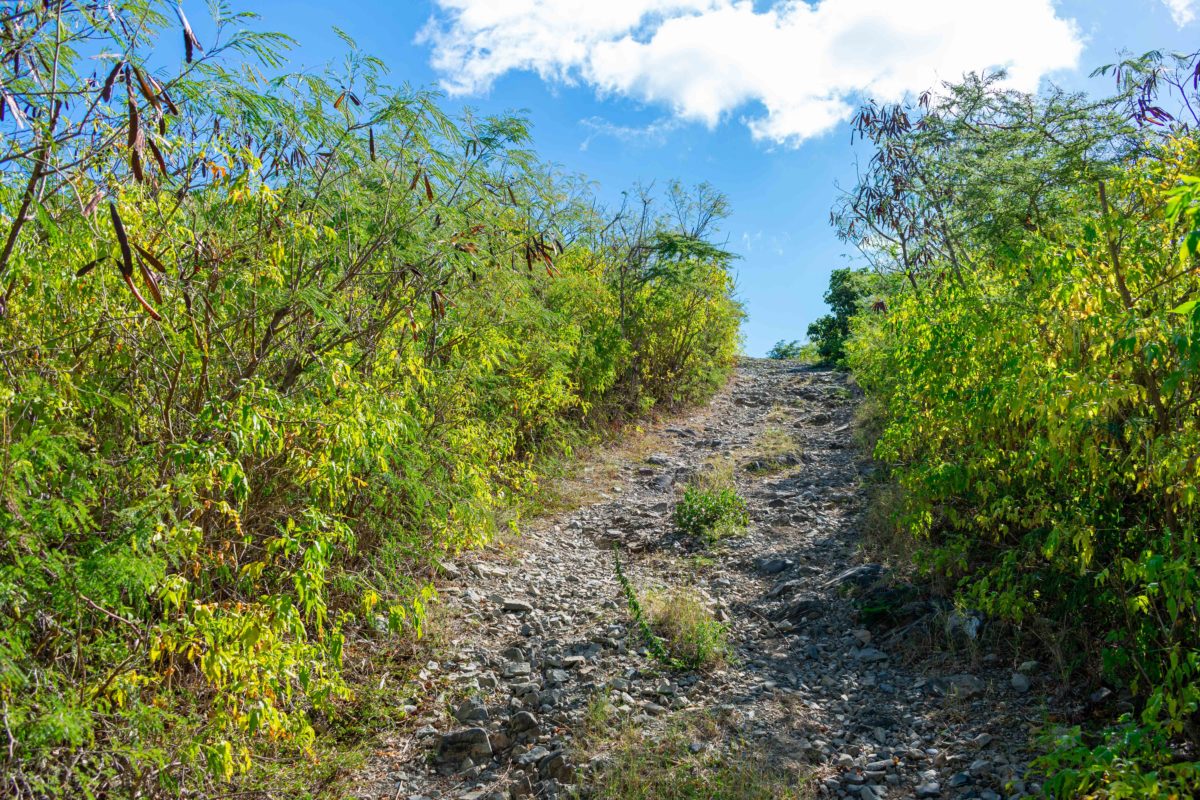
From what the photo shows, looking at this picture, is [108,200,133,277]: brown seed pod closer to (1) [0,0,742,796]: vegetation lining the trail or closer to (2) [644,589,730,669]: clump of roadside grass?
(1) [0,0,742,796]: vegetation lining the trail

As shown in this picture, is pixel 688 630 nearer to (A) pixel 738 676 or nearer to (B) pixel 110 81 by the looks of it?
(A) pixel 738 676

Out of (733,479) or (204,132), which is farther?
(733,479)

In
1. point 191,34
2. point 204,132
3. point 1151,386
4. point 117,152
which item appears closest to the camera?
point 191,34

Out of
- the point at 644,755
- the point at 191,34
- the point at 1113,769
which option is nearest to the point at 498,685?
the point at 644,755

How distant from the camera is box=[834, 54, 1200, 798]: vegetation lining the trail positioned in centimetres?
331

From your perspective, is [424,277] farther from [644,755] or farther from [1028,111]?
[1028,111]

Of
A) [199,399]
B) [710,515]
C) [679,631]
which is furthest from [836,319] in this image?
[199,399]

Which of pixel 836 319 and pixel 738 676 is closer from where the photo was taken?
pixel 738 676

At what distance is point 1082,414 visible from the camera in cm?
343

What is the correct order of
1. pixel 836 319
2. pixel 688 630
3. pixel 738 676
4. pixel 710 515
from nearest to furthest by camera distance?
1. pixel 738 676
2. pixel 688 630
3. pixel 710 515
4. pixel 836 319

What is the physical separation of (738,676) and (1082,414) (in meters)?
2.84

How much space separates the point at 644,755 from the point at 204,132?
4079mm

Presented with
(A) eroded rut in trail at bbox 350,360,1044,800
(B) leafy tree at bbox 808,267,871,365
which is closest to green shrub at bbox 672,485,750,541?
(A) eroded rut in trail at bbox 350,360,1044,800

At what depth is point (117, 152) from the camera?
3.38 m
